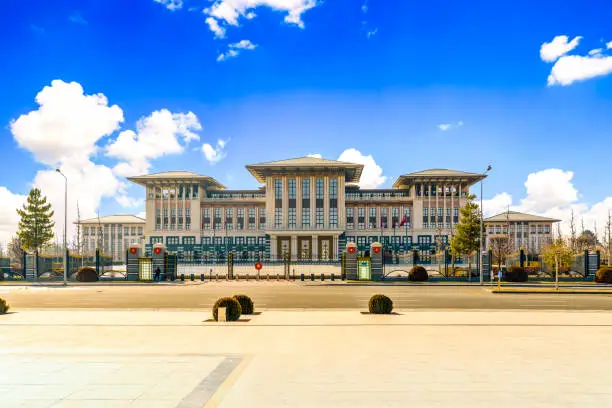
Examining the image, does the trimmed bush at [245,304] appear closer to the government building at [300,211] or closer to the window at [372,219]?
the government building at [300,211]

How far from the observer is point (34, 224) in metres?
62.7

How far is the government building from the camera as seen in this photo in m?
93.8

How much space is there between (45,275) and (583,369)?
5489cm

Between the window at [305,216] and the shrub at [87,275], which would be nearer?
the shrub at [87,275]

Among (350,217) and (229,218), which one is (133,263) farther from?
(350,217)

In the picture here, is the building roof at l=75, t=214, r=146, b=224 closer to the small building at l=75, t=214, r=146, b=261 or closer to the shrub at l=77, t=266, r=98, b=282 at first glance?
the small building at l=75, t=214, r=146, b=261

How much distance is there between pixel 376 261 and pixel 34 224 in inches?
1797

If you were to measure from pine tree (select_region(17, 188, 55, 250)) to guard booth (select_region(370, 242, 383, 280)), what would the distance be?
42997 millimetres

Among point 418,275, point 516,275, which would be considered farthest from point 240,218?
point 516,275

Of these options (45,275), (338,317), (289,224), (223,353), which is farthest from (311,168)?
(223,353)

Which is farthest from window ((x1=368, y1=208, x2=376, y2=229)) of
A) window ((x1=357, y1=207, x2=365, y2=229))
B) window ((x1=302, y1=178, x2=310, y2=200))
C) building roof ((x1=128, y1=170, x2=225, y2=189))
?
building roof ((x1=128, y1=170, x2=225, y2=189))

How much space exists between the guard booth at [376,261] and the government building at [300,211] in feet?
159

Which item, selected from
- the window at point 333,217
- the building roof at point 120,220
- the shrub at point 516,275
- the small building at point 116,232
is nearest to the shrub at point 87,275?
the shrub at point 516,275

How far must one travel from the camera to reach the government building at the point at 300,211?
93812mm
